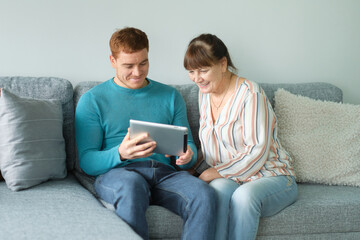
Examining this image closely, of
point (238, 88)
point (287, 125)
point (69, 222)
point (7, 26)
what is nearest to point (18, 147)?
point (69, 222)

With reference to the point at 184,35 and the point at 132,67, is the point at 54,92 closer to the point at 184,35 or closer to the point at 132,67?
the point at 132,67

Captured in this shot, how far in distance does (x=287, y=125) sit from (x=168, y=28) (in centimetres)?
86

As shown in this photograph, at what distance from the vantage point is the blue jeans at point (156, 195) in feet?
5.34

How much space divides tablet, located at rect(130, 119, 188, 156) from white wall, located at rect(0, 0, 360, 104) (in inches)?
31.0

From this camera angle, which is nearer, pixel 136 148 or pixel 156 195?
pixel 136 148

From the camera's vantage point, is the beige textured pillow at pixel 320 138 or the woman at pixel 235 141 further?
the beige textured pillow at pixel 320 138

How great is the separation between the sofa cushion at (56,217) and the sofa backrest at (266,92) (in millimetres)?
599

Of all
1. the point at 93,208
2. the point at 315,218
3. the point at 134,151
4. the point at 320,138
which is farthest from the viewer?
the point at 320,138

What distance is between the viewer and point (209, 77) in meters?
1.93

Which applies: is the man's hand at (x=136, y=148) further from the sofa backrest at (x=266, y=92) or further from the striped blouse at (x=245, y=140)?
the sofa backrest at (x=266, y=92)

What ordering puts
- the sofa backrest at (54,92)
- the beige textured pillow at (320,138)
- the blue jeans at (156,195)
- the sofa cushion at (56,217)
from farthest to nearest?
the beige textured pillow at (320,138), the sofa backrest at (54,92), the blue jeans at (156,195), the sofa cushion at (56,217)

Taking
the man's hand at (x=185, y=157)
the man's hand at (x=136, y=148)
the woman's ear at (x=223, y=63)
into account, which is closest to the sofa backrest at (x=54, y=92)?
the man's hand at (x=136, y=148)

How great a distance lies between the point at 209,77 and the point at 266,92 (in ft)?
1.90

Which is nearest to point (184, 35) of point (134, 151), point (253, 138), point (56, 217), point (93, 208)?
point (253, 138)
